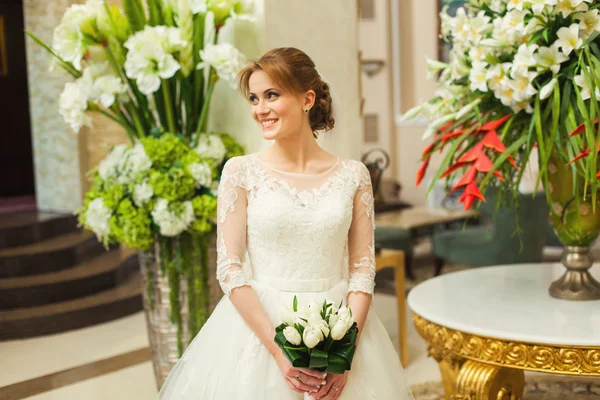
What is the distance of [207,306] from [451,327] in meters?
1.22

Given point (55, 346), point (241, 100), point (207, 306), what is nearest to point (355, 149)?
point (241, 100)

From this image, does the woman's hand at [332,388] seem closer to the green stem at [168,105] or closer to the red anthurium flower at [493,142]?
the red anthurium flower at [493,142]

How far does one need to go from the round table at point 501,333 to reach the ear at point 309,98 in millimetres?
1014

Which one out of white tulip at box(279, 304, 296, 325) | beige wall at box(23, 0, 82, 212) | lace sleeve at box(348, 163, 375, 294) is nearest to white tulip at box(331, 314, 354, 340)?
white tulip at box(279, 304, 296, 325)

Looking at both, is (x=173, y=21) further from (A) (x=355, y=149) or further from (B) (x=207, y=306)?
(B) (x=207, y=306)

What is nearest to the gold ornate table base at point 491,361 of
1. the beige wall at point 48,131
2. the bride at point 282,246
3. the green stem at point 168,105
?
the bride at point 282,246

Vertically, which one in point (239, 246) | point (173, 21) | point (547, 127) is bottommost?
point (239, 246)

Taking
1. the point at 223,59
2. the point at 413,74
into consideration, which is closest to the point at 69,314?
the point at 223,59

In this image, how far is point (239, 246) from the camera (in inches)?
91.5

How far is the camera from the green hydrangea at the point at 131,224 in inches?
129

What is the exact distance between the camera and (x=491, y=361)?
8.78 feet

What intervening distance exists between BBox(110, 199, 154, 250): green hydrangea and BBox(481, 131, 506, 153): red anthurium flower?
4.78ft

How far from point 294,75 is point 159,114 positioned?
1.35 m

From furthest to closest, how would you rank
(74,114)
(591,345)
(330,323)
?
(74,114)
(591,345)
(330,323)
